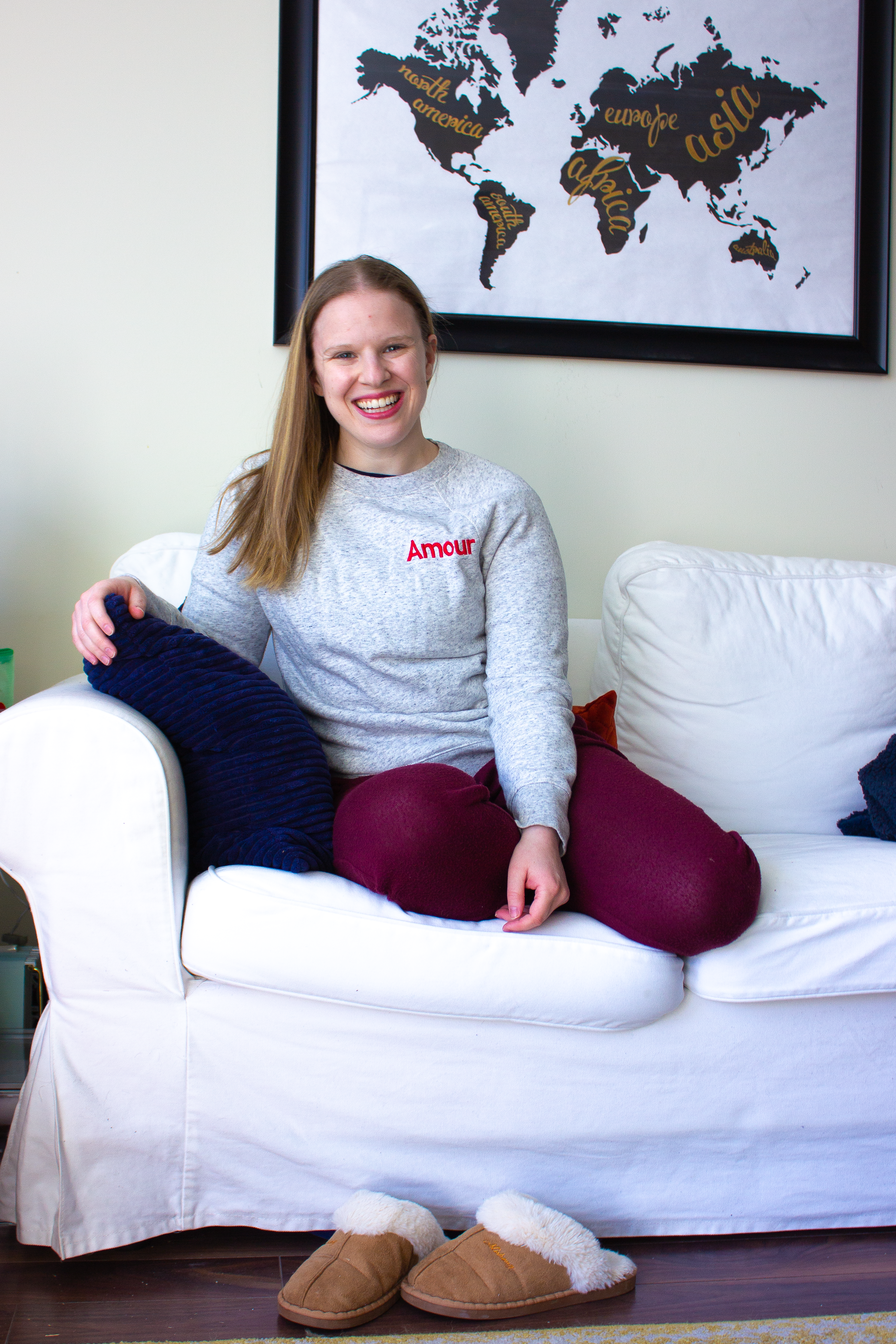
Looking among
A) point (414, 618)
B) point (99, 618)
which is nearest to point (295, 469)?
point (414, 618)

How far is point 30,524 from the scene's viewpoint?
66.5 inches

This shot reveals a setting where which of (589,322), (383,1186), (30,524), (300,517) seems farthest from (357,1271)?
(589,322)

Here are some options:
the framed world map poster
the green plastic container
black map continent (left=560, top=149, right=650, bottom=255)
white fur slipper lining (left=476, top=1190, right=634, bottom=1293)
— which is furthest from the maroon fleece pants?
black map continent (left=560, top=149, right=650, bottom=255)

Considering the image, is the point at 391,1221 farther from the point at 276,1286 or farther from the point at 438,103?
the point at 438,103

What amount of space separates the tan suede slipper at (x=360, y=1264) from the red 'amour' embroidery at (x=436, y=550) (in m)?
0.75

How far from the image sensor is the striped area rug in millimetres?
834

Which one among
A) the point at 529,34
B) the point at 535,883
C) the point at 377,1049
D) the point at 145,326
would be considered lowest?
the point at 377,1049

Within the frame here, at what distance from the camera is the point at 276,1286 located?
3.07ft

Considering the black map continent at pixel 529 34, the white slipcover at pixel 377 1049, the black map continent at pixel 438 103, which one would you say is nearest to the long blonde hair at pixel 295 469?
the white slipcover at pixel 377 1049

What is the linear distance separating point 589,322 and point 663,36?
1.75 ft

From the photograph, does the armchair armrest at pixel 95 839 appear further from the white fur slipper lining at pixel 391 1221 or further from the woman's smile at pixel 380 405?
the woman's smile at pixel 380 405

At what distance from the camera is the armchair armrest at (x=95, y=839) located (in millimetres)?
935

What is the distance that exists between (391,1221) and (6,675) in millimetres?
999

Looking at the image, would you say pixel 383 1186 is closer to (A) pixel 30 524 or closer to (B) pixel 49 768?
(B) pixel 49 768
